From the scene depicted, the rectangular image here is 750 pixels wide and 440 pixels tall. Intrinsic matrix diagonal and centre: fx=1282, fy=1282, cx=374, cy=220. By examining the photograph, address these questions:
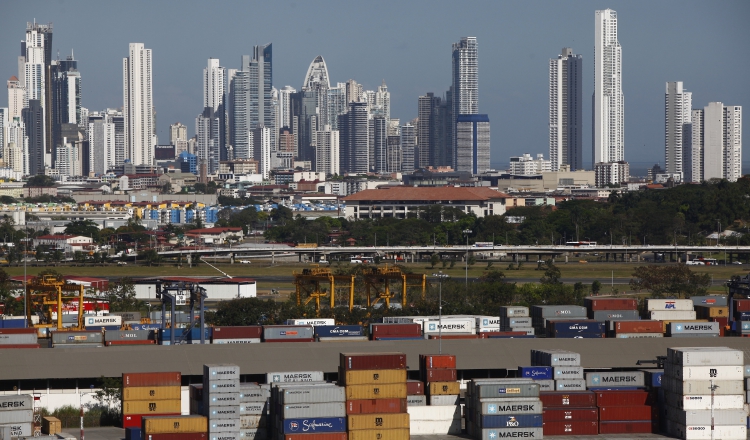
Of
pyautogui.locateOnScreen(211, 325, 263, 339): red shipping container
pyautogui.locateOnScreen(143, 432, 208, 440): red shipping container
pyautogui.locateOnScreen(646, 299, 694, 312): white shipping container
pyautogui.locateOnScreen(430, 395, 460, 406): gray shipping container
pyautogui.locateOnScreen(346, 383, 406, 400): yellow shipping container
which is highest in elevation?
pyautogui.locateOnScreen(646, 299, 694, 312): white shipping container

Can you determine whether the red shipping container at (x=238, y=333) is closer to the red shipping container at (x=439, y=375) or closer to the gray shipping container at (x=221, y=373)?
the red shipping container at (x=439, y=375)

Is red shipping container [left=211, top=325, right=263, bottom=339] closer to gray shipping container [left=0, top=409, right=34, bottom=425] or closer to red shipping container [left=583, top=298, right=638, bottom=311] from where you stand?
gray shipping container [left=0, top=409, right=34, bottom=425]

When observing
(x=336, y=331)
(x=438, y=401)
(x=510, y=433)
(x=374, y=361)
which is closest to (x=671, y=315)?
(x=336, y=331)

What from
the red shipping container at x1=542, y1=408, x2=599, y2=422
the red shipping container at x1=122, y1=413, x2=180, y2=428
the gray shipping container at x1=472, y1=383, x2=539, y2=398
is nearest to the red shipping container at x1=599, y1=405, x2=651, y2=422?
the red shipping container at x1=542, y1=408, x2=599, y2=422

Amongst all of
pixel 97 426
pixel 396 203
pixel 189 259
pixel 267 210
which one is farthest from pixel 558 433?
pixel 267 210

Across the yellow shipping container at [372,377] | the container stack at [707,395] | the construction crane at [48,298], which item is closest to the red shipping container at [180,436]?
the yellow shipping container at [372,377]

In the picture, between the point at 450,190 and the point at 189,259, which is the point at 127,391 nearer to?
the point at 189,259
